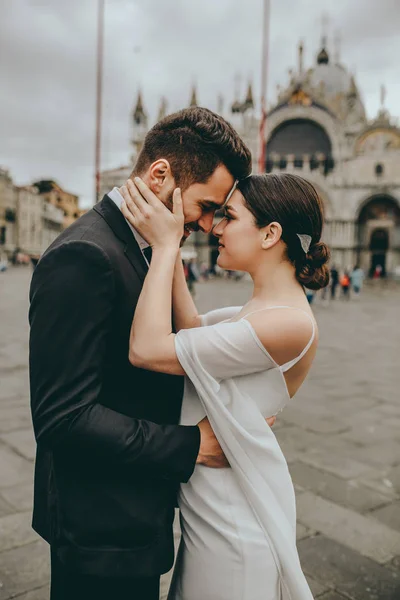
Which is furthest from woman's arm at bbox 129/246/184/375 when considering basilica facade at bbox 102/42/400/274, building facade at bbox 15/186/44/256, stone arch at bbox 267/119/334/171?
building facade at bbox 15/186/44/256

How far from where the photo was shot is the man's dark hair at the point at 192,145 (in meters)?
1.56

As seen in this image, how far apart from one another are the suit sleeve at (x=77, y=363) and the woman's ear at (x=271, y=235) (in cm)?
49

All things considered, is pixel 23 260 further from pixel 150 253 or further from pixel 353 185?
pixel 150 253

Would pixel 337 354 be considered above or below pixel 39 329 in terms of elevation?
below

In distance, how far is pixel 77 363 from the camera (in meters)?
1.35

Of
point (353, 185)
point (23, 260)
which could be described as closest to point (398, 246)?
point (353, 185)

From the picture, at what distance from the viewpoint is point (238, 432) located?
1.51m

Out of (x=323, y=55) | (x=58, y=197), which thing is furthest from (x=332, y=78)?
(x=58, y=197)

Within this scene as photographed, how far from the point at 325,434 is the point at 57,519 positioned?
3.84 m

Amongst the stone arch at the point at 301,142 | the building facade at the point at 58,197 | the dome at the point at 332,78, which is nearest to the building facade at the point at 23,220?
the building facade at the point at 58,197

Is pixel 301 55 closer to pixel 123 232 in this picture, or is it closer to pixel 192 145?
pixel 192 145

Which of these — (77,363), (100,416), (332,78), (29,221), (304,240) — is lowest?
(100,416)

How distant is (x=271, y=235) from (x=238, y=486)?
0.70m

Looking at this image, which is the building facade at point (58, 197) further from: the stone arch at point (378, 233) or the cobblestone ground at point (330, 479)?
the cobblestone ground at point (330, 479)
